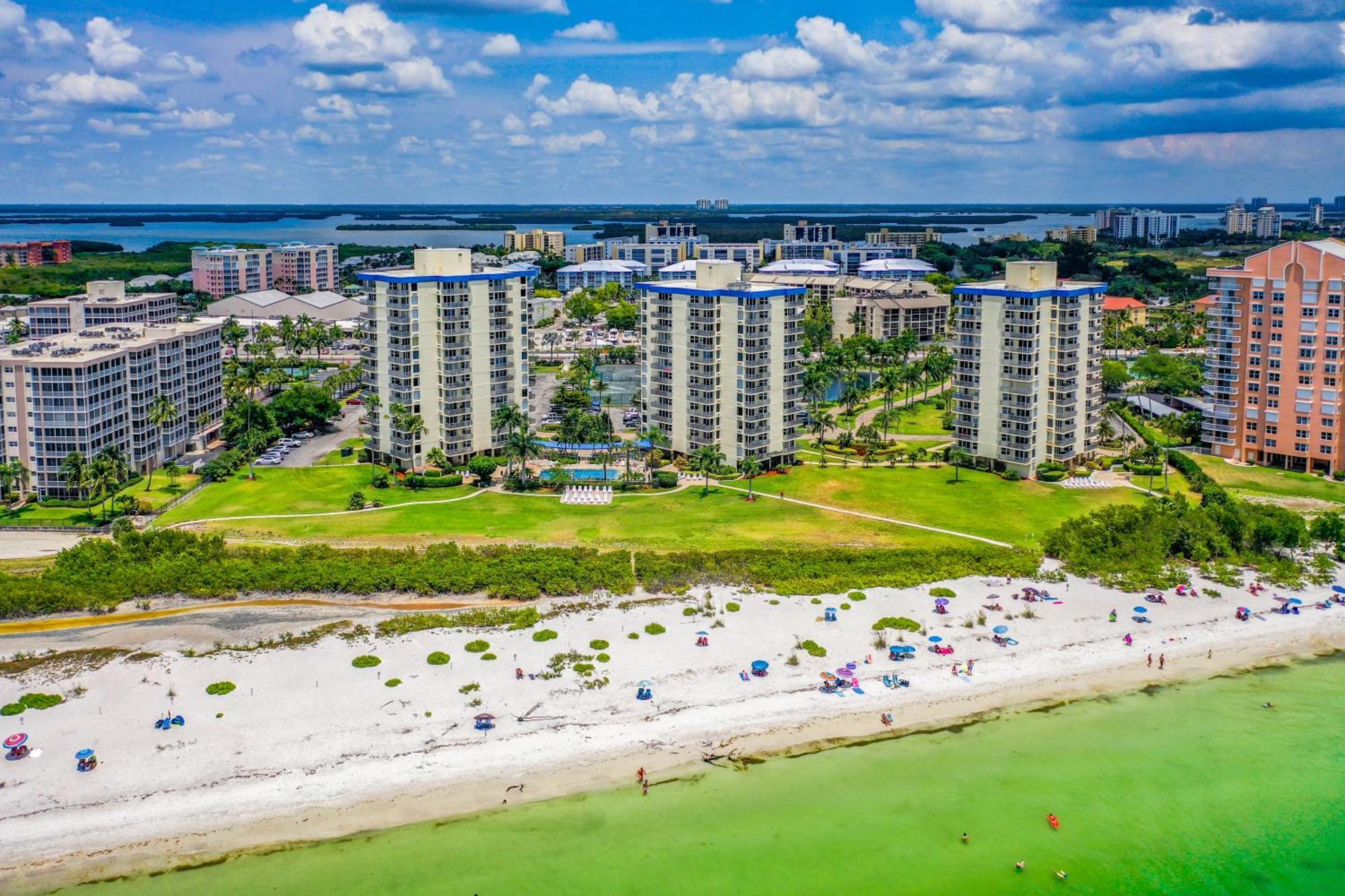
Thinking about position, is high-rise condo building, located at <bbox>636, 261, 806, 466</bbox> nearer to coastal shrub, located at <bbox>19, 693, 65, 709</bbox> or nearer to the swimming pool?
the swimming pool

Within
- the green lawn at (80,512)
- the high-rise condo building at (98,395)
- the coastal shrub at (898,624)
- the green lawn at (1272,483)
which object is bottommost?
the coastal shrub at (898,624)

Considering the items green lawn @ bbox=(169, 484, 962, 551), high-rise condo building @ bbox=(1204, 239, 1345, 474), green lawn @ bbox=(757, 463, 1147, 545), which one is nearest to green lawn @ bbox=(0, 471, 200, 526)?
green lawn @ bbox=(169, 484, 962, 551)

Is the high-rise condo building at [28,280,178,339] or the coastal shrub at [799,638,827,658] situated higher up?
the high-rise condo building at [28,280,178,339]

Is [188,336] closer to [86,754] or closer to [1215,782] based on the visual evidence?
[86,754]

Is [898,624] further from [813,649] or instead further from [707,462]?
[707,462]

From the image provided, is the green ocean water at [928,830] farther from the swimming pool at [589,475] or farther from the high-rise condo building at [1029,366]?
the swimming pool at [589,475]

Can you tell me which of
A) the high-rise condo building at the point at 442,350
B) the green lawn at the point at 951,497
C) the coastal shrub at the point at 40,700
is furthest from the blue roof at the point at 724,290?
the coastal shrub at the point at 40,700
